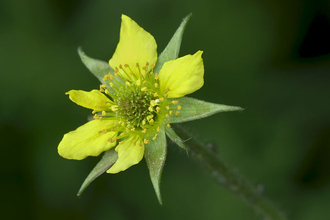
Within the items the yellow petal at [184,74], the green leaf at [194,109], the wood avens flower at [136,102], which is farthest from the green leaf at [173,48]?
the green leaf at [194,109]

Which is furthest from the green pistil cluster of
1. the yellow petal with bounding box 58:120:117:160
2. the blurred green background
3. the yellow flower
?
the blurred green background

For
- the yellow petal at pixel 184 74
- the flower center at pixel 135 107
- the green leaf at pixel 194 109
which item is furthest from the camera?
the flower center at pixel 135 107

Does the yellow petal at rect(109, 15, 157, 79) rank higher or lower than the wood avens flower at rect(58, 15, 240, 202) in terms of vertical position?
higher

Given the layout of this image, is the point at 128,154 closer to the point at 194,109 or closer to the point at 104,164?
the point at 104,164

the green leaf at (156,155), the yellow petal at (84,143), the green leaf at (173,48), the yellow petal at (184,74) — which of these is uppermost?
the green leaf at (173,48)

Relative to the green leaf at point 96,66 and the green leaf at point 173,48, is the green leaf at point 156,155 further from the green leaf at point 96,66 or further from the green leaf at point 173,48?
the green leaf at point 96,66

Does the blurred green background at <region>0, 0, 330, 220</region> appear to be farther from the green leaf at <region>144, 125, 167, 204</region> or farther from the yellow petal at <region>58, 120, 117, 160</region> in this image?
the green leaf at <region>144, 125, 167, 204</region>
